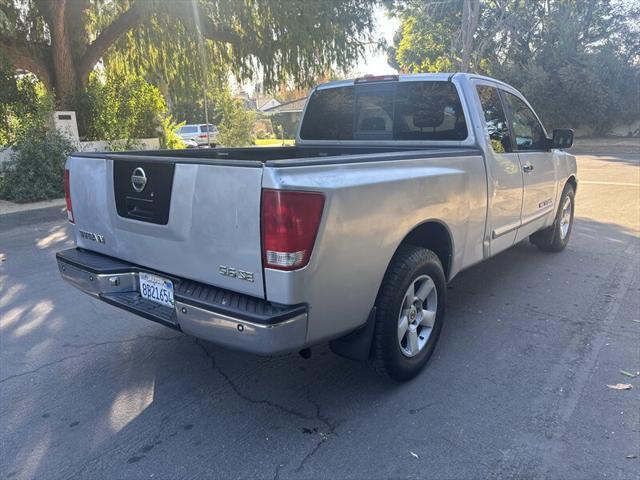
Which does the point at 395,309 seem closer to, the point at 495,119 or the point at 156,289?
the point at 156,289

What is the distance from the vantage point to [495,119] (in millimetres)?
4332

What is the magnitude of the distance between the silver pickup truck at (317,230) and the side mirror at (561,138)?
3.62 ft

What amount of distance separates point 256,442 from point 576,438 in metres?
1.73

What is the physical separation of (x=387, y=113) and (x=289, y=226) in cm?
250

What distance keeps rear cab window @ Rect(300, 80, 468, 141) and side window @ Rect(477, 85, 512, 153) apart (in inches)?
12.4

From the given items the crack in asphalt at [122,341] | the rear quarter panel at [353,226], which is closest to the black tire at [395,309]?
the rear quarter panel at [353,226]

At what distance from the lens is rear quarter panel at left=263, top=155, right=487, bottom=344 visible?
2.37 m

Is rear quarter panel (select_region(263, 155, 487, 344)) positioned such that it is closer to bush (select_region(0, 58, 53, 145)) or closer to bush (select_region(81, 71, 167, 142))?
bush (select_region(0, 58, 53, 145))

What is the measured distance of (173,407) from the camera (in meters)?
2.97

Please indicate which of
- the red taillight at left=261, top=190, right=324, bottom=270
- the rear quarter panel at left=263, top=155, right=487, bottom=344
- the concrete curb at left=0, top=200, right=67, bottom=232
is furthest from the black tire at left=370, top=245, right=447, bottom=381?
the concrete curb at left=0, top=200, right=67, bottom=232

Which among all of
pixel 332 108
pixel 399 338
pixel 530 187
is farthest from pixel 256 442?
pixel 530 187

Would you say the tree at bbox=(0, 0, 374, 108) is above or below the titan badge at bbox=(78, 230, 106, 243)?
above

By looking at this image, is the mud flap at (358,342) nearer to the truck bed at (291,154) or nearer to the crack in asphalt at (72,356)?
the truck bed at (291,154)

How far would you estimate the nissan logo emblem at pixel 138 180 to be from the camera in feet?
9.36
